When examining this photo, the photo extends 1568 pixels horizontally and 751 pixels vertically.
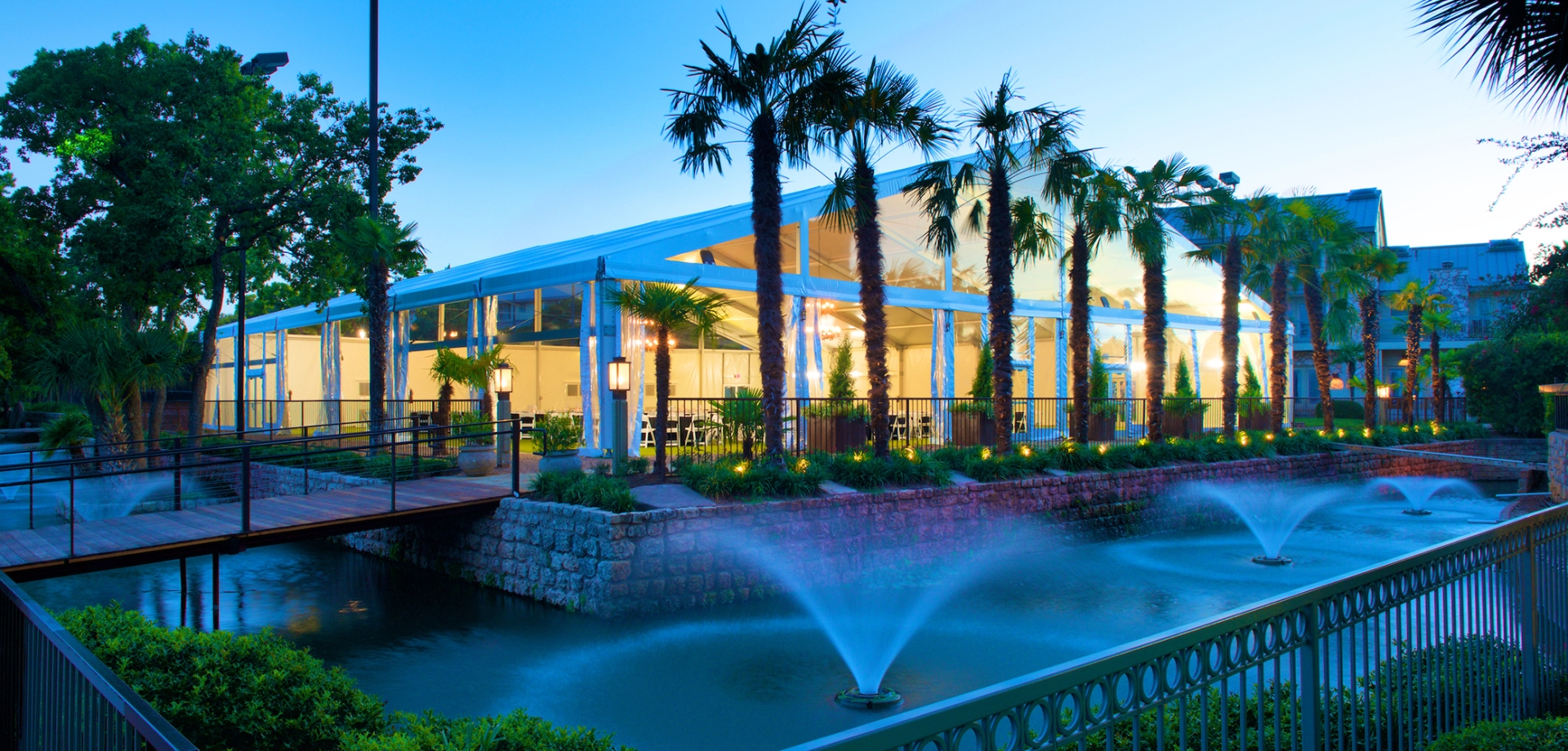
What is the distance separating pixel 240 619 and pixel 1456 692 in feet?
34.8

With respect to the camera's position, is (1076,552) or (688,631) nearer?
(688,631)

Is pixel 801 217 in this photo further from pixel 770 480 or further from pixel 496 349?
pixel 770 480

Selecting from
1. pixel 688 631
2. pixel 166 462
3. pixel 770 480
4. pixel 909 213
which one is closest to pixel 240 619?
pixel 688 631

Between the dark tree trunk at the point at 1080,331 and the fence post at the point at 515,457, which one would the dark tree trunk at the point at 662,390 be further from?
the dark tree trunk at the point at 1080,331

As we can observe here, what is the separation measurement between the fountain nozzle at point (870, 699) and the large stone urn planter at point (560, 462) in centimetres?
593

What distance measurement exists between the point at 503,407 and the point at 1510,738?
14.9m

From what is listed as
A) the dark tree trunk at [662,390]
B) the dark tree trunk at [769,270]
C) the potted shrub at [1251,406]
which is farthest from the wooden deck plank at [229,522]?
the potted shrub at [1251,406]

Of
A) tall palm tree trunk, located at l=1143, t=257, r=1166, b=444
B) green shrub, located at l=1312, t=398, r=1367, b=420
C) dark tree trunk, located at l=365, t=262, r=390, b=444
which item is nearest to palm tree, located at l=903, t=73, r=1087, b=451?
tall palm tree trunk, located at l=1143, t=257, r=1166, b=444

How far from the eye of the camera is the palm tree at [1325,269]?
23.4m

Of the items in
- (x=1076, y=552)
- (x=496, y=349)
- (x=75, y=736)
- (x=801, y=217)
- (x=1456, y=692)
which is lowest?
(x=1076, y=552)

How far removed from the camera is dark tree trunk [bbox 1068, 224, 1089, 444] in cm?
1698

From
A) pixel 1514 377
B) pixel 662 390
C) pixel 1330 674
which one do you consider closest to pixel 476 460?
pixel 662 390

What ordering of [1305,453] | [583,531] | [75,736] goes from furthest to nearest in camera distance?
[1305,453]
[583,531]
[75,736]

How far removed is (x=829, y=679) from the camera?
7.37m
